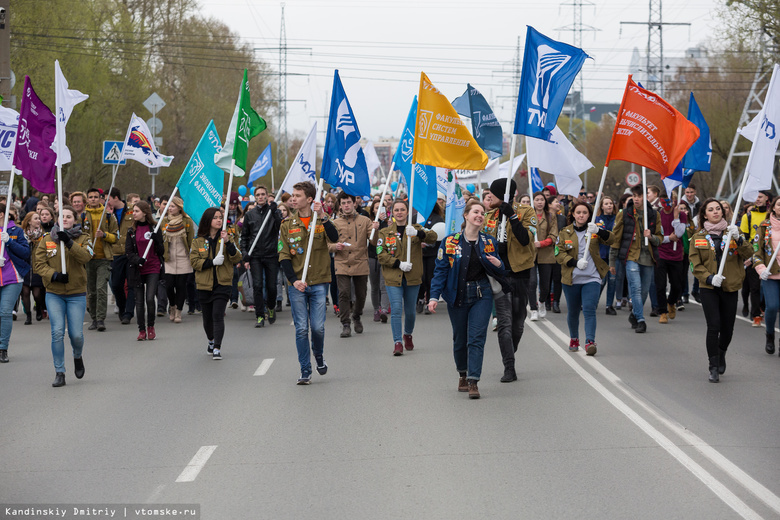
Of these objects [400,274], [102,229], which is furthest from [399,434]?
[102,229]

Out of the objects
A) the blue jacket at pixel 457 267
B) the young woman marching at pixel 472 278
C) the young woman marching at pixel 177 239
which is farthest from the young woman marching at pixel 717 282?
the young woman marching at pixel 177 239

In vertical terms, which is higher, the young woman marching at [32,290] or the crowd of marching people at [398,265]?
the crowd of marching people at [398,265]

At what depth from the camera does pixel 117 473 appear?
6781 mm

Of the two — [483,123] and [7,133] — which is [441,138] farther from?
[7,133]

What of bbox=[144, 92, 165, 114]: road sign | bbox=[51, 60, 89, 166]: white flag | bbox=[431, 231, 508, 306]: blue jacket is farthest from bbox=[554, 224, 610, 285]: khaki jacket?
bbox=[144, 92, 165, 114]: road sign

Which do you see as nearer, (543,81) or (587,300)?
(587,300)


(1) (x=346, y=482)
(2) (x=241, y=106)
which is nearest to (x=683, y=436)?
(1) (x=346, y=482)

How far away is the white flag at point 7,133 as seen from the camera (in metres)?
15.6

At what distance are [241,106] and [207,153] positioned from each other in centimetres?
152

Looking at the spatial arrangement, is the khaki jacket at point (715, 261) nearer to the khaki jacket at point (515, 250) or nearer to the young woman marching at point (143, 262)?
the khaki jacket at point (515, 250)

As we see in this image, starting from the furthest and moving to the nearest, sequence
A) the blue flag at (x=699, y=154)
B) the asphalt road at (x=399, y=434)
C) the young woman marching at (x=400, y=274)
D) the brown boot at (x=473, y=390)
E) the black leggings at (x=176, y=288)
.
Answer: the blue flag at (x=699, y=154) < the black leggings at (x=176, y=288) < the young woman marching at (x=400, y=274) < the brown boot at (x=473, y=390) < the asphalt road at (x=399, y=434)

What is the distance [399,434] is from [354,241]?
6375 millimetres

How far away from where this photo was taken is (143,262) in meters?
14.4

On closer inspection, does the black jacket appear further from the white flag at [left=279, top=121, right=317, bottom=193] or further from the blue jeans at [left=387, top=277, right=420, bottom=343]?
the blue jeans at [left=387, top=277, right=420, bottom=343]
